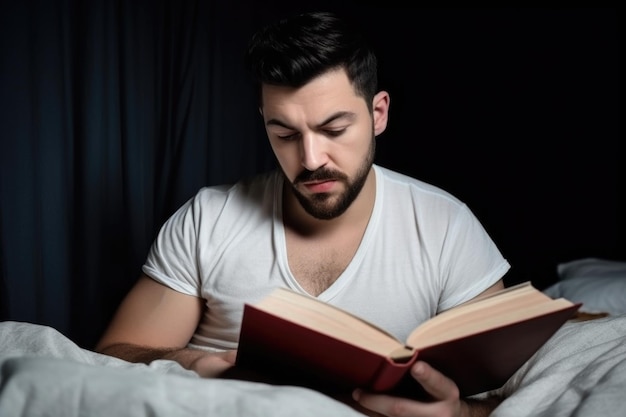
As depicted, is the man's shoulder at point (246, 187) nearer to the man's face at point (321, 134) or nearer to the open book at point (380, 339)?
the man's face at point (321, 134)

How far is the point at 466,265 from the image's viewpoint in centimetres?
158

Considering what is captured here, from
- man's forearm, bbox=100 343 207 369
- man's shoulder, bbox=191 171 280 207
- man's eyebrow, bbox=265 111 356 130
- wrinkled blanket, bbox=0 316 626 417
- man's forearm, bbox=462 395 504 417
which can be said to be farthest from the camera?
man's shoulder, bbox=191 171 280 207

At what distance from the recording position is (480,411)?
48.3 inches

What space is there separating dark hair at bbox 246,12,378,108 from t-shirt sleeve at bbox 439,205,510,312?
0.36m

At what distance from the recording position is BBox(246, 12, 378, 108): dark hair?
4.75 ft

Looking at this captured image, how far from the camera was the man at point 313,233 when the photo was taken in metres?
1.46

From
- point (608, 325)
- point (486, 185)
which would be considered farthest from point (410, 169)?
point (608, 325)

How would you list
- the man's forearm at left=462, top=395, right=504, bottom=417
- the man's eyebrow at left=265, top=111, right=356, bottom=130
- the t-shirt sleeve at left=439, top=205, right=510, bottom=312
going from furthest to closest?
the t-shirt sleeve at left=439, top=205, right=510, bottom=312 < the man's eyebrow at left=265, top=111, right=356, bottom=130 < the man's forearm at left=462, top=395, right=504, bottom=417

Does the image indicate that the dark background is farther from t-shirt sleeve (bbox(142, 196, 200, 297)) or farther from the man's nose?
the man's nose

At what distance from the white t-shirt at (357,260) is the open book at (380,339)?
47 centimetres

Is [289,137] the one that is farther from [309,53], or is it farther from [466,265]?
[466,265]

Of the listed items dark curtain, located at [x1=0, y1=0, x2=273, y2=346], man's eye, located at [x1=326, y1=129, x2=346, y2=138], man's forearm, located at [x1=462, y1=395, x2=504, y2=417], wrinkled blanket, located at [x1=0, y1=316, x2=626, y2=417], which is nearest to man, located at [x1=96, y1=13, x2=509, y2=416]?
man's eye, located at [x1=326, y1=129, x2=346, y2=138]

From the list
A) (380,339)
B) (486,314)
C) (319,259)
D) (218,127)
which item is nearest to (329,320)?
(380,339)

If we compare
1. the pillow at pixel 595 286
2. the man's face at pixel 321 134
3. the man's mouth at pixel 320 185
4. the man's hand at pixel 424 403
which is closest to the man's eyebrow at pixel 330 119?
the man's face at pixel 321 134
